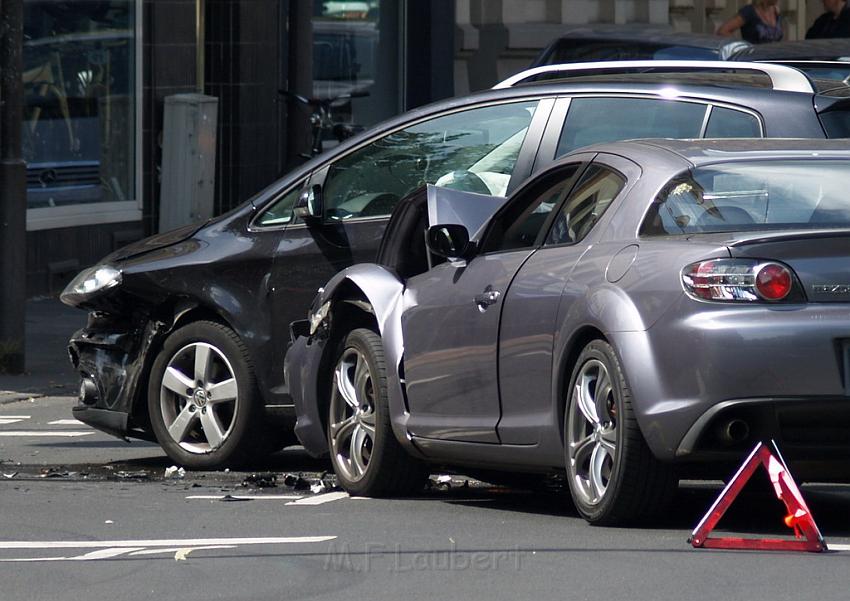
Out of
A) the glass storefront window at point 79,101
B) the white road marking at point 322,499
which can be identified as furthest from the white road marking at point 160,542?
the glass storefront window at point 79,101

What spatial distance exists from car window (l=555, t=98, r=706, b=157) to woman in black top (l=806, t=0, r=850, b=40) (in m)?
10.3

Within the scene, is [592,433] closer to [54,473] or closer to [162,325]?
[162,325]

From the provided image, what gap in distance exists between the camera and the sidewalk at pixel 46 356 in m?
12.2

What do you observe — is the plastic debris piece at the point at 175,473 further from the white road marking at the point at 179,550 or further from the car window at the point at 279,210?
the white road marking at the point at 179,550

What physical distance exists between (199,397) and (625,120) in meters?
2.36

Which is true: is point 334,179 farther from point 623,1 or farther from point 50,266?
point 623,1

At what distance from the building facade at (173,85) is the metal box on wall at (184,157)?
0.60 ft

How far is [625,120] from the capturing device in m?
8.36

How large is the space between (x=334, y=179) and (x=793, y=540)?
3.41 metres

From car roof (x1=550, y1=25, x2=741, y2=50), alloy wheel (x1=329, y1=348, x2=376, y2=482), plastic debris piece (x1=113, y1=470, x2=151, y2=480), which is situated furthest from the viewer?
car roof (x1=550, y1=25, x2=741, y2=50)

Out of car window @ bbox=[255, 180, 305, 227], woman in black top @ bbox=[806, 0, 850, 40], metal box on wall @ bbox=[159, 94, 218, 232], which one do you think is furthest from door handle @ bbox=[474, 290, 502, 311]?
woman in black top @ bbox=[806, 0, 850, 40]

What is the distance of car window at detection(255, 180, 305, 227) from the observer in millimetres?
9109

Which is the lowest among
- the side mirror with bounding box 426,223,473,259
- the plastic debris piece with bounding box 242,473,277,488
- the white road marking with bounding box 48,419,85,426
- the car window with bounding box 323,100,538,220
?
the white road marking with bounding box 48,419,85,426

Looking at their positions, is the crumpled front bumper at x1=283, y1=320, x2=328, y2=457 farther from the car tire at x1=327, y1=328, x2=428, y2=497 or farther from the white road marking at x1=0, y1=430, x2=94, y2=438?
the white road marking at x1=0, y1=430, x2=94, y2=438
